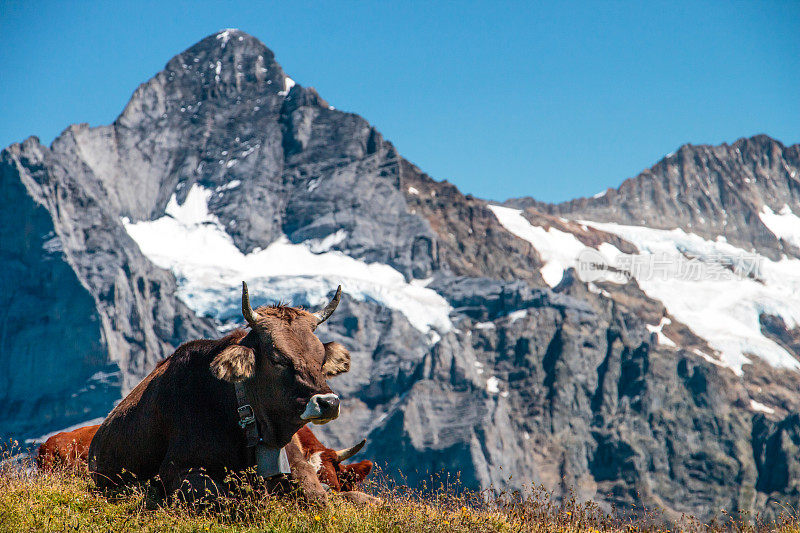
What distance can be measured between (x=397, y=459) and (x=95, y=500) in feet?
591

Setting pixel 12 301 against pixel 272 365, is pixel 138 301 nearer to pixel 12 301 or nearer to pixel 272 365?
pixel 12 301

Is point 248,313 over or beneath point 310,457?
over

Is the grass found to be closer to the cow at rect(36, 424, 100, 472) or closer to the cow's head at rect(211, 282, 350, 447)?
the cow's head at rect(211, 282, 350, 447)

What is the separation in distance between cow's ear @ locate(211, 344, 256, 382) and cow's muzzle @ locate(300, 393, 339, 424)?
0.94 metres

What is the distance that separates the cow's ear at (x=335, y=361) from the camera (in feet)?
35.1

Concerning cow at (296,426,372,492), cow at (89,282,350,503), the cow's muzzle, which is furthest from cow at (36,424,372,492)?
the cow's muzzle

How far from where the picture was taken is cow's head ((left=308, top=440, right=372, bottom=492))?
12008 millimetres

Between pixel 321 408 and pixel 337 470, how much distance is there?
143 inches

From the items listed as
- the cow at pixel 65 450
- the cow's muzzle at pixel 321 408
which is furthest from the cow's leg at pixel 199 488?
the cow at pixel 65 450

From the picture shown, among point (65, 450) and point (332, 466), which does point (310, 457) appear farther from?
point (65, 450)

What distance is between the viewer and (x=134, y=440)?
35.8 ft

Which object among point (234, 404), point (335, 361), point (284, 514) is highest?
point (335, 361)

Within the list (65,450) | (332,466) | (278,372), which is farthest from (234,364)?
(65,450)

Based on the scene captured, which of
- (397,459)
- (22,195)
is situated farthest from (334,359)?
(22,195)
